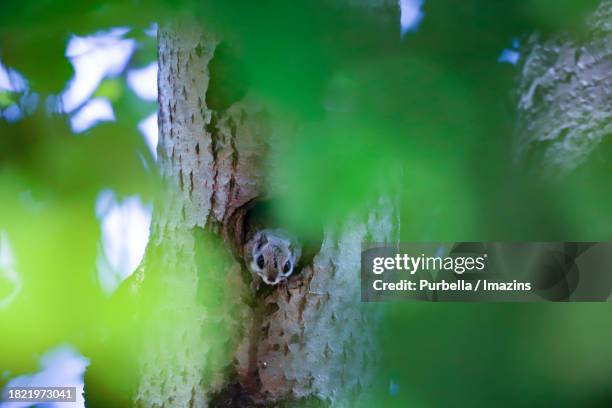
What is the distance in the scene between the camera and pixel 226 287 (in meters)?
0.61

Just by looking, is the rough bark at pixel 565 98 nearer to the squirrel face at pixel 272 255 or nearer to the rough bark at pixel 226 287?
the rough bark at pixel 226 287

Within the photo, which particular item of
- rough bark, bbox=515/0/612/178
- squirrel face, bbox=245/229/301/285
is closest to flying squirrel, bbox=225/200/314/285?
squirrel face, bbox=245/229/301/285

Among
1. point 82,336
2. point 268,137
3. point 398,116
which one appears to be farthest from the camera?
point 82,336

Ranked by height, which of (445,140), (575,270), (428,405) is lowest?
(428,405)

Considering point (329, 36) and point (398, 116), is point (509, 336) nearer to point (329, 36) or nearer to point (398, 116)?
point (398, 116)

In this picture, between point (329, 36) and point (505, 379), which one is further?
point (505, 379)

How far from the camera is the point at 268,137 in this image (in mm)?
574

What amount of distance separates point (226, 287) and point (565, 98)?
464 mm

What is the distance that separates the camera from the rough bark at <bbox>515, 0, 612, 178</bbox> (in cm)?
76

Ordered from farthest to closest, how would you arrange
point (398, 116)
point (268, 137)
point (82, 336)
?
1. point (82, 336)
2. point (398, 116)
3. point (268, 137)

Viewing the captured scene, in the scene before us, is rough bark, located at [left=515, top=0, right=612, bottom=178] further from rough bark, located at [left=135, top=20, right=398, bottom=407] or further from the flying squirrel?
the flying squirrel

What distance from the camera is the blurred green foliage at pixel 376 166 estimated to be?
617 millimetres

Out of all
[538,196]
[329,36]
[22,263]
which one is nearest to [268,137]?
[329,36]

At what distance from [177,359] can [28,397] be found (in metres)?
0.37
